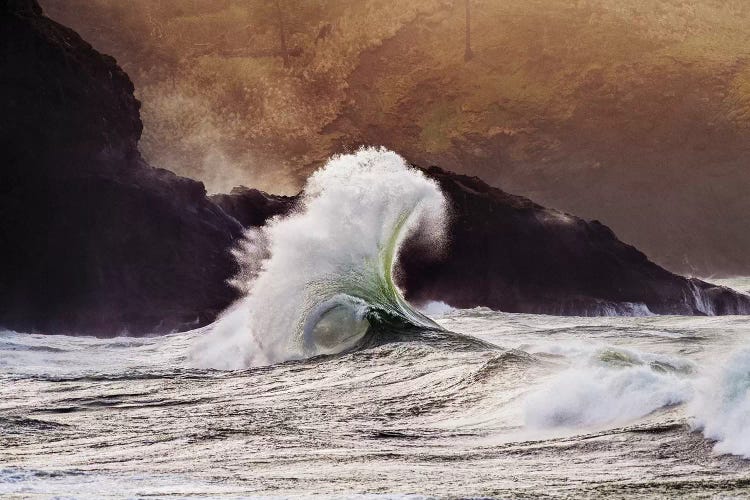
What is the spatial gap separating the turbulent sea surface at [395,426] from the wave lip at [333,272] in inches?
60.3

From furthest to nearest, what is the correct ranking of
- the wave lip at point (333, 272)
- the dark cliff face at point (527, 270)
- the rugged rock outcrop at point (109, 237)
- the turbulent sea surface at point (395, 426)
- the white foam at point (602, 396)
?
the dark cliff face at point (527, 270) → the rugged rock outcrop at point (109, 237) → the wave lip at point (333, 272) → the white foam at point (602, 396) → the turbulent sea surface at point (395, 426)

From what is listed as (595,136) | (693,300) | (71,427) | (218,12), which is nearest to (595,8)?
(595,136)

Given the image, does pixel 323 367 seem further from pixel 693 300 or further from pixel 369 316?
pixel 693 300

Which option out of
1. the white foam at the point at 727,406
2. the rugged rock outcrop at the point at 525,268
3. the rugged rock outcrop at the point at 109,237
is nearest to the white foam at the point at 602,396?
the white foam at the point at 727,406

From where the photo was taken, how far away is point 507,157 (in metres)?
80.2

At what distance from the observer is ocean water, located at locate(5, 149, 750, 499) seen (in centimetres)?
728

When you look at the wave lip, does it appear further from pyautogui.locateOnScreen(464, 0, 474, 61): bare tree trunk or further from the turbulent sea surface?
pyautogui.locateOnScreen(464, 0, 474, 61): bare tree trunk

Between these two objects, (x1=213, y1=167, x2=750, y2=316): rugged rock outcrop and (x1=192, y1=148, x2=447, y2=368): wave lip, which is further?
(x1=213, y1=167, x2=750, y2=316): rugged rock outcrop

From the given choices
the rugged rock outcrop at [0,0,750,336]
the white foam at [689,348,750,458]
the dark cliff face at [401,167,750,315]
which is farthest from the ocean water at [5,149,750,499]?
the dark cliff face at [401,167,750,315]

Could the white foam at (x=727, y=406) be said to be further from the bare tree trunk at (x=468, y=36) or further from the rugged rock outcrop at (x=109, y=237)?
the bare tree trunk at (x=468, y=36)

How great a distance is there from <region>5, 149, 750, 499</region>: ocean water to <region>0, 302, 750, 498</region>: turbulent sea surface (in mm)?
30

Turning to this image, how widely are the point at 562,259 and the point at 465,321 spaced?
28.3 feet

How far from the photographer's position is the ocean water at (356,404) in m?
7.28

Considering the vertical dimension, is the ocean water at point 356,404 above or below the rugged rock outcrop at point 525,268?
below
